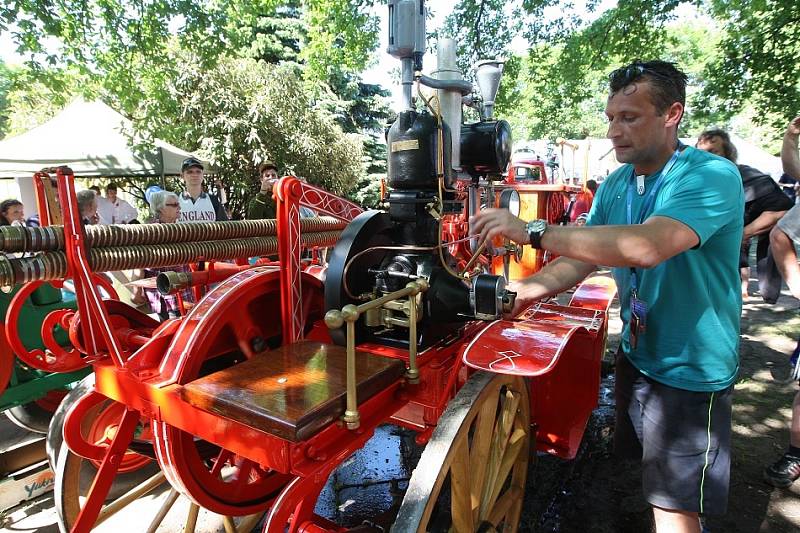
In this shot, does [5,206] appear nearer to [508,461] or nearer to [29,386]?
[29,386]

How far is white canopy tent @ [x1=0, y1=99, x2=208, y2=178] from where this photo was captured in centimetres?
800

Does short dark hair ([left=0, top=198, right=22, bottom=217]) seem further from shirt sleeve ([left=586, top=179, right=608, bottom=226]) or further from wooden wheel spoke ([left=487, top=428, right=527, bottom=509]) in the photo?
shirt sleeve ([left=586, top=179, right=608, bottom=226])

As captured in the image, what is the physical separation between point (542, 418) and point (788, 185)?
14.8 ft

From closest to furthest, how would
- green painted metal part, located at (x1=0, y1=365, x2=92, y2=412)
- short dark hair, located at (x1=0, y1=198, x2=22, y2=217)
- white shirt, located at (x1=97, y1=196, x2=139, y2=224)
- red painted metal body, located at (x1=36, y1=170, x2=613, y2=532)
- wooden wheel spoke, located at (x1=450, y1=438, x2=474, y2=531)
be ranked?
red painted metal body, located at (x1=36, y1=170, x2=613, y2=532) < wooden wheel spoke, located at (x1=450, y1=438, x2=474, y2=531) < green painted metal part, located at (x1=0, y1=365, x2=92, y2=412) < short dark hair, located at (x1=0, y1=198, x2=22, y2=217) < white shirt, located at (x1=97, y1=196, x2=139, y2=224)

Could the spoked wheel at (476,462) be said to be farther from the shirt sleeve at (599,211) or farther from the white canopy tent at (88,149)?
the white canopy tent at (88,149)

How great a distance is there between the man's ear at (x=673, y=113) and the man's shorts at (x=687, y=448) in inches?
34.9

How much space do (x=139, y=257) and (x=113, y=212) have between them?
6.63 meters

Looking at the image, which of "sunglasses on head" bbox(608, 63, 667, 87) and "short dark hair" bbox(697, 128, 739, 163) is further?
"short dark hair" bbox(697, 128, 739, 163)

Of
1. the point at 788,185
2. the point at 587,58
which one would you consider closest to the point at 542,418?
the point at 788,185

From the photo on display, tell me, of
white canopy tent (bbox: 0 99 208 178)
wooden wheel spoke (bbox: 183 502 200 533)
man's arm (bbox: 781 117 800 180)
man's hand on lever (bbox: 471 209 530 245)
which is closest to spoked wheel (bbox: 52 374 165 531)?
wooden wheel spoke (bbox: 183 502 200 533)

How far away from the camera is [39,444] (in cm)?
304

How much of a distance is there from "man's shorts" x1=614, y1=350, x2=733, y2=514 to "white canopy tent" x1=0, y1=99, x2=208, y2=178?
9294mm

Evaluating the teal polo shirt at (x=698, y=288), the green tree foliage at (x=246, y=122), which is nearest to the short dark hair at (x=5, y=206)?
the green tree foliage at (x=246, y=122)

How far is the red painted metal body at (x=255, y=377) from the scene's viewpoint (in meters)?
1.32
